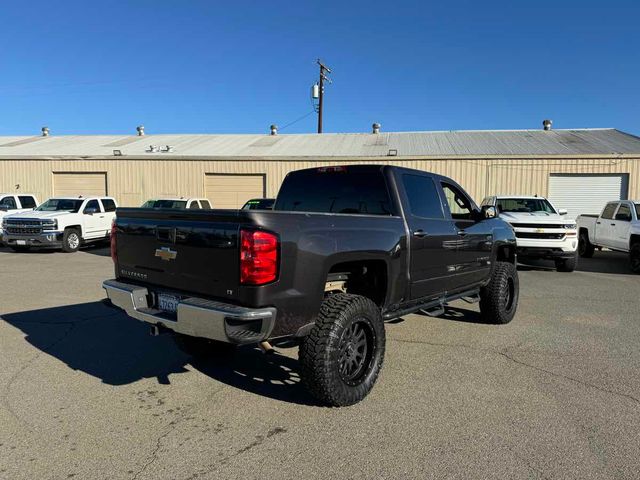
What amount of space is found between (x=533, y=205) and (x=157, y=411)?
39.1ft

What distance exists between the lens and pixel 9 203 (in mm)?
16969

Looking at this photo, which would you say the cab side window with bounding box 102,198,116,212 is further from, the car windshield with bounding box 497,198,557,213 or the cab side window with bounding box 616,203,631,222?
the cab side window with bounding box 616,203,631,222

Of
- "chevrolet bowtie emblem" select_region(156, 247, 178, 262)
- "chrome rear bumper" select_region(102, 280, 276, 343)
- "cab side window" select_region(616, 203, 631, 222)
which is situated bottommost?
"chrome rear bumper" select_region(102, 280, 276, 343)

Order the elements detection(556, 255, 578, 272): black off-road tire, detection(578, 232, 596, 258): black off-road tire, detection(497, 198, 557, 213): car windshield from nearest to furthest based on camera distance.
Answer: detection(556, 255, 578, 272): black off-road tire → detection(497, 198, 557, 213): car windshield → detection(578, 232, 596, 258): black off-road tire

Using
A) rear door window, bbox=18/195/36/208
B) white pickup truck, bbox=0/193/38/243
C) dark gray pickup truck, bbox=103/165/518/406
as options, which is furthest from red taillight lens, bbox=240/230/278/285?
rear door window, bbox=18/195/36/208

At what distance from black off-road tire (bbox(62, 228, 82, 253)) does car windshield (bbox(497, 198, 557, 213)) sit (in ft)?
42.5

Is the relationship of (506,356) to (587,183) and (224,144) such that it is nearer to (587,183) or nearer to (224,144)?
(587,183)

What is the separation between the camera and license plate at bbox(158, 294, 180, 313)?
363 centimetres

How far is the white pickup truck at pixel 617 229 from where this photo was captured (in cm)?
1151

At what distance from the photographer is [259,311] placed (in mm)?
3143

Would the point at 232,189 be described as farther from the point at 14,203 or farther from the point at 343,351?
the point at 343,351

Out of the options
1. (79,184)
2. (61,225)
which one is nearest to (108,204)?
(61,225)

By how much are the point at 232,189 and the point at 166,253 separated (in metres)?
17.7

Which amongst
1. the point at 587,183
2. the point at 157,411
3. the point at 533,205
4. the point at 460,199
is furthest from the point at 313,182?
the point at 587,183
